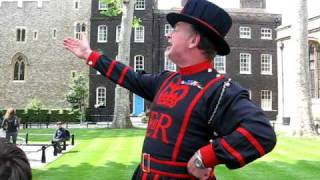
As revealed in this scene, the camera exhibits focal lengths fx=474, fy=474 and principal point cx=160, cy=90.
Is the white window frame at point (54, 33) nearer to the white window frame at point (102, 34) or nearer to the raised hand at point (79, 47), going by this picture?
the white window frame at point (102, 34)

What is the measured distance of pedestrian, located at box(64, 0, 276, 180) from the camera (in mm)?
2637

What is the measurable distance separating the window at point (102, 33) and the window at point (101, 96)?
4396 millimetres

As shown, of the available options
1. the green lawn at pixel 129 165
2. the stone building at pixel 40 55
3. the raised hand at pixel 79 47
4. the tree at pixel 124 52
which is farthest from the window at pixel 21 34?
the raised hand at pixel 79 47

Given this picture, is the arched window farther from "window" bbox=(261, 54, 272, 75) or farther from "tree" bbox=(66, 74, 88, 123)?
"tree" bbox=(66, 74, 88, 123)

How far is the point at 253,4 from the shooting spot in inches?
1874

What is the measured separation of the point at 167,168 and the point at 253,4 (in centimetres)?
4652

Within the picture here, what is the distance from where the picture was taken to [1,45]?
45062mm

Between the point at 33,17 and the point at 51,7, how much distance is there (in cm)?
195

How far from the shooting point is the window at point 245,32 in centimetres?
4406

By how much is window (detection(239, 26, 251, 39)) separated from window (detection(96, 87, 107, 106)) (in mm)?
13715

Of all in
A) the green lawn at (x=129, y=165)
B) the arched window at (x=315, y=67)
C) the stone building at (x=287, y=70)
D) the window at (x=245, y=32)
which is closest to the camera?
the green lawn at (x=129, y=165)

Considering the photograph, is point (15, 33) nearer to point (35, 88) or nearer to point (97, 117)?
point (35, 88)

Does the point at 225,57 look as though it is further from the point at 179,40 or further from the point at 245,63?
the point at 179,40

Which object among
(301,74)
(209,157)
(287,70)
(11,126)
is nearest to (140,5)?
(287,70)
